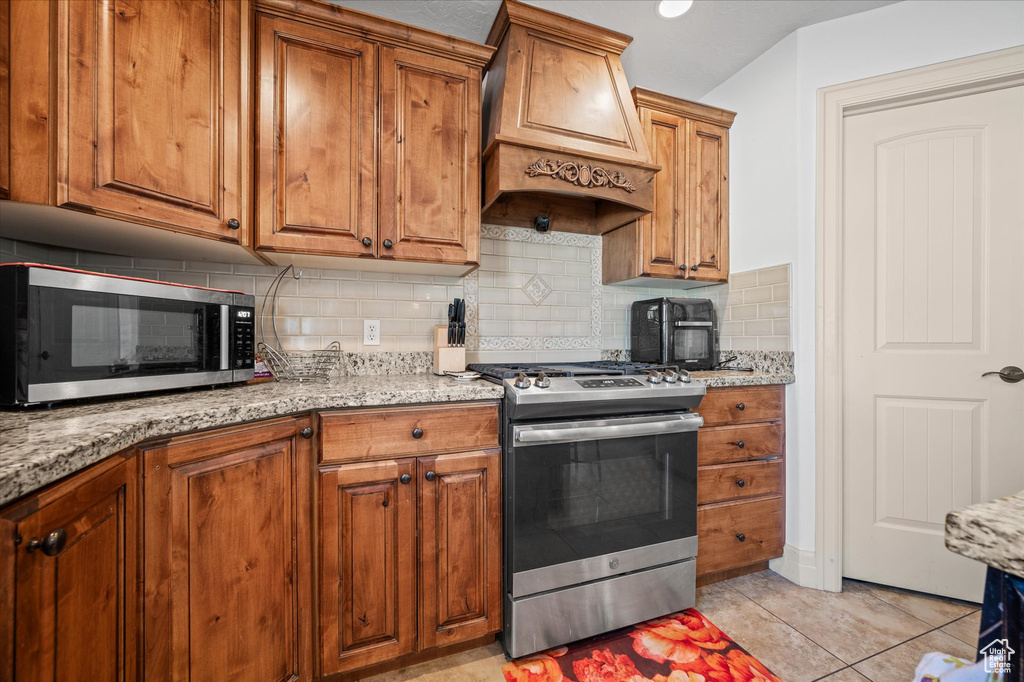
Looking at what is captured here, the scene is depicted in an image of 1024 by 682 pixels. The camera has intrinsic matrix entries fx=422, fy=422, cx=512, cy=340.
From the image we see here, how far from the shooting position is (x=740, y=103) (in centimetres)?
234

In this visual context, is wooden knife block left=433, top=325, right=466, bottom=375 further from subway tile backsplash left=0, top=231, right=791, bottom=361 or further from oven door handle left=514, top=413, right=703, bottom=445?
oven door handle left=514, top=413, right=703, bottom=445

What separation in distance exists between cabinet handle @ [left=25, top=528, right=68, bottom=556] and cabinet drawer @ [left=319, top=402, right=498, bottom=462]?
63cm

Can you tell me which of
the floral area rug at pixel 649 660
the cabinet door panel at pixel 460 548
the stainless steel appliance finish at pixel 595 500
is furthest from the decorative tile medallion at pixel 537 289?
the floral area rug at pixel 649 660

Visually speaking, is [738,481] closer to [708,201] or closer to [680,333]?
[680,333]

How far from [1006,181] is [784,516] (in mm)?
1672

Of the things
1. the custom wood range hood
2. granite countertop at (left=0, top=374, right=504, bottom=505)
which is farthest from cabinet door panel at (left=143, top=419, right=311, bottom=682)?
the custom wood range hood

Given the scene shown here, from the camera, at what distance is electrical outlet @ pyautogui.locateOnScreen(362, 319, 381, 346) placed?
1.97 metres

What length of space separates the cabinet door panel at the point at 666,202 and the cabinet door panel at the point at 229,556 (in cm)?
186

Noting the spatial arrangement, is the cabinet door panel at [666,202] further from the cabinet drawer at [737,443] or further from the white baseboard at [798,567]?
the white baseboard at [798,567]

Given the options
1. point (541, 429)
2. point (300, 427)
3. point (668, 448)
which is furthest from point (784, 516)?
point (300, 427)

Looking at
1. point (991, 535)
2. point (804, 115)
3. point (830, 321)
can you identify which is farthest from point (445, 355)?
point (804, 115)

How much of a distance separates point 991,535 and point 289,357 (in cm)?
183

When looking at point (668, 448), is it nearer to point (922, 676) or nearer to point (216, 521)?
point (922, 676)

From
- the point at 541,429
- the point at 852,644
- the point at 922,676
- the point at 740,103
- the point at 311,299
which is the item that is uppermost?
the point at 740,103
